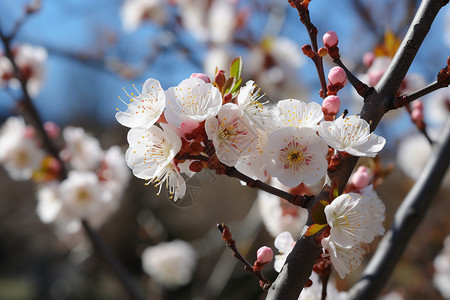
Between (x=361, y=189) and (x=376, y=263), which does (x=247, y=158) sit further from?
(x=376, y=263)

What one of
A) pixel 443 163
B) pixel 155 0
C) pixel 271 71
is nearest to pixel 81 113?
pixel 155 0

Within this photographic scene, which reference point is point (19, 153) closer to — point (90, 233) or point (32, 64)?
point (32, 64)

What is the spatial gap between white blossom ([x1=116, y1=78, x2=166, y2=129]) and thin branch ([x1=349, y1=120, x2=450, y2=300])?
1.88 ft

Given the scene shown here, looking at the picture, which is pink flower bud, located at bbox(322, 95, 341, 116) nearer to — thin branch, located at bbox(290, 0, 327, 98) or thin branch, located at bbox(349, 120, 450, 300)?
thin branch, located at bbox(290, 0, 327, 98)

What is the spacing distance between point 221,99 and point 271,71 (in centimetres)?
218

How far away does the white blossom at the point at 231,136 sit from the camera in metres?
0.58

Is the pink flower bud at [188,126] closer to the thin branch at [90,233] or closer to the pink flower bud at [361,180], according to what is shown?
the pink flower bud at [361,180]

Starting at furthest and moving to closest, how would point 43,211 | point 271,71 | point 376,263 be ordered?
point 271,71, point 43,211, point 376,263

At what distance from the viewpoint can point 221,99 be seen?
0.58 meters

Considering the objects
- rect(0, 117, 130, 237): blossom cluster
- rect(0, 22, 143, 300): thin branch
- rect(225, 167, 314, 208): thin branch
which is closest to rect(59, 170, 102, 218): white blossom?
rect(0, 117, 130, 237): blossom cluster

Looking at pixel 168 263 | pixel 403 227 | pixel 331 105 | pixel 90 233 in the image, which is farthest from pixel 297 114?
pixel 168 263

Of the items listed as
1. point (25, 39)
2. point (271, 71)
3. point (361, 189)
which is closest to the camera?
point (361, 189)

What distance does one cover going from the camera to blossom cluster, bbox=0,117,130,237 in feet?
6.64

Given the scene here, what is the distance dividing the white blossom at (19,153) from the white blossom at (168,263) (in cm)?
121
